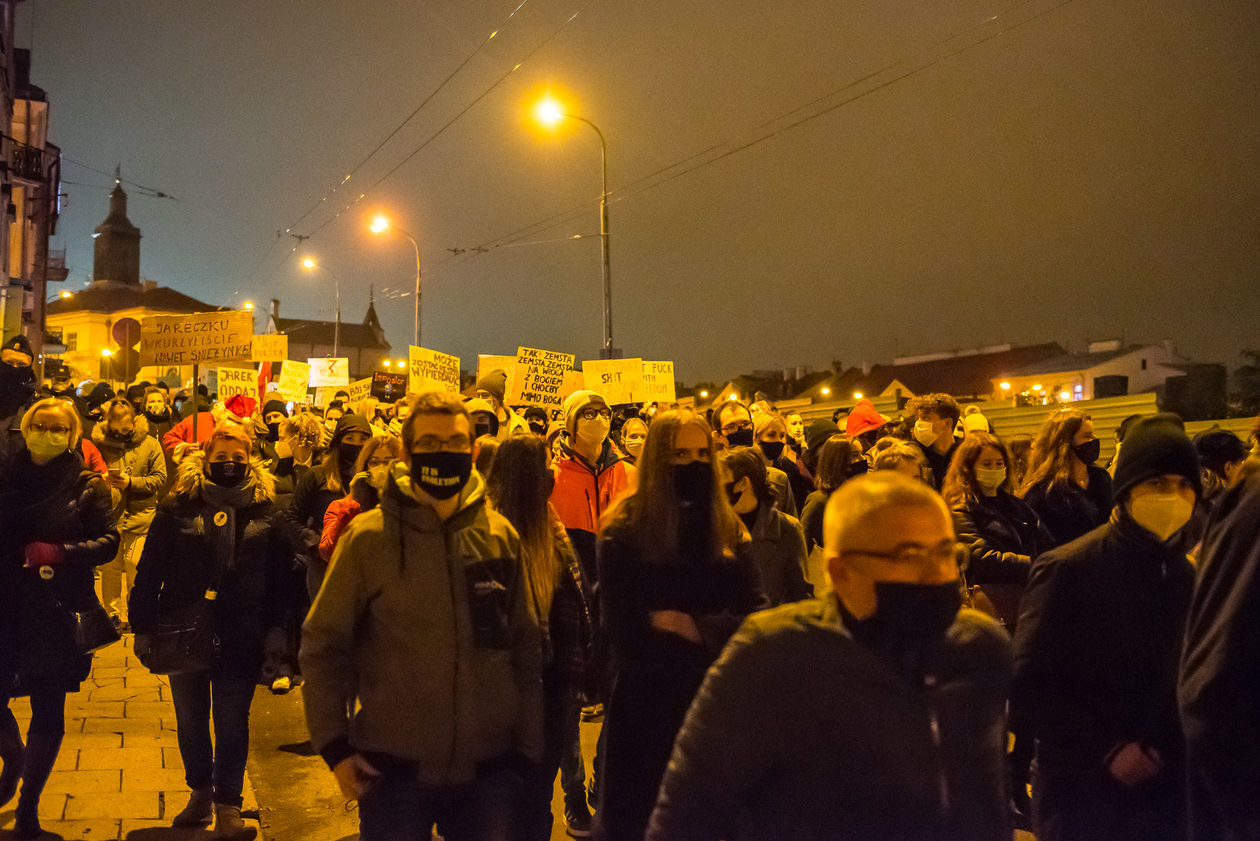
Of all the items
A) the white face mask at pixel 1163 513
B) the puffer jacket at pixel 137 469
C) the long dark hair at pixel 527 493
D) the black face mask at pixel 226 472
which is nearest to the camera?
the white face mask at pixel 1163 513

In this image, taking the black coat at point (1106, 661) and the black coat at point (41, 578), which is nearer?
the black coat at point (1106, 661)

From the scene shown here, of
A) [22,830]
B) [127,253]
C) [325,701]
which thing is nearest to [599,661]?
[325,701]

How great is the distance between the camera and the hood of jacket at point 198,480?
16.4ft

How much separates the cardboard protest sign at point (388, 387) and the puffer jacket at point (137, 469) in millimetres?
6201

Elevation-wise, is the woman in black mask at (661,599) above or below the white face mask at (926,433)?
below

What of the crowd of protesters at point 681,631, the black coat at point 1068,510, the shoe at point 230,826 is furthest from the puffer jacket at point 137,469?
the black coat at point 1068,510

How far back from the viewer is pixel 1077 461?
5.82 metres

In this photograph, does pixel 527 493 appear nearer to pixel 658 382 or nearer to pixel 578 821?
pixel 578 821

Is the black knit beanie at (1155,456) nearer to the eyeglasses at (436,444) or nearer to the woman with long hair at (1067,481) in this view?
the eyeglasses at (436,444)

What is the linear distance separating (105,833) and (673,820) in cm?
381

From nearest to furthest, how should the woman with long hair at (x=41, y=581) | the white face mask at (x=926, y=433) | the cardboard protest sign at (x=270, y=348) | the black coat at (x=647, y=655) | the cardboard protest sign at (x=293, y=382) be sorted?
the black coat at (x=647, y=655) < the woman with long hair at (x=41, y=581) < the white face mask at (x=926, y=433) < the cardboard protest sign at (x=293, y=382) < the cardboard protest sign at (x=270, y=348)

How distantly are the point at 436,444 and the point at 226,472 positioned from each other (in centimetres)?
220

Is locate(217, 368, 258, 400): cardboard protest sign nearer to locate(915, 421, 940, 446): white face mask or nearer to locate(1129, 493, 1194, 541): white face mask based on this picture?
locate(915, 421, 940, 446): white face mask

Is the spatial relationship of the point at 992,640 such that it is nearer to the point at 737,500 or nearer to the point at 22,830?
the point at 737,500
